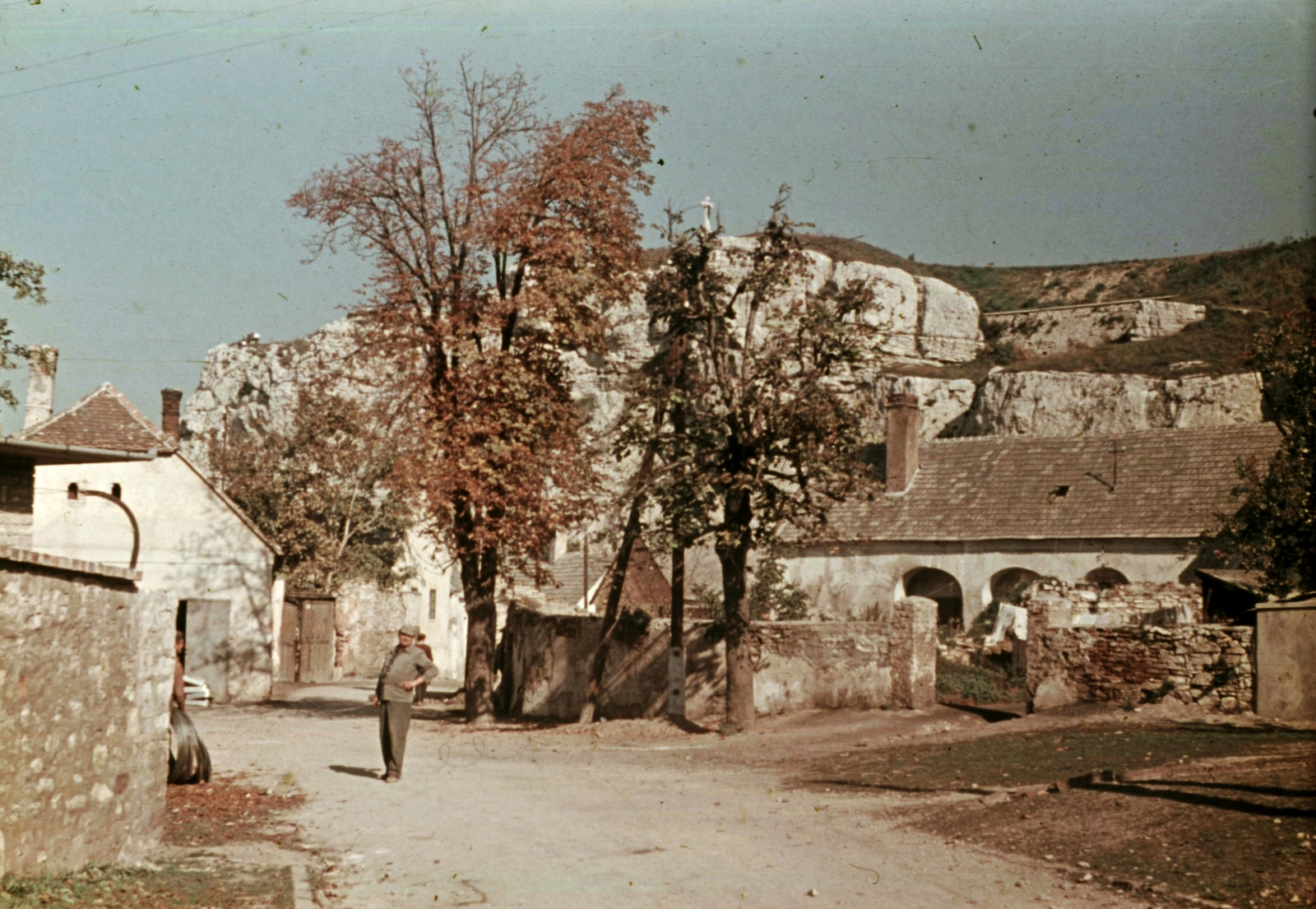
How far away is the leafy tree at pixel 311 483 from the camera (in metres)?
42.0

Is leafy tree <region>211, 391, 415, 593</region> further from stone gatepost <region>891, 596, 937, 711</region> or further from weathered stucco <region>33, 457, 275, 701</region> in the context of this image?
stone gatepost <region>891, 596, 937, 711</region>

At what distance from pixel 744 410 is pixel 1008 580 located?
24823 mm

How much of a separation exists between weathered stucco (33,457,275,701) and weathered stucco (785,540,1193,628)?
17518 mm

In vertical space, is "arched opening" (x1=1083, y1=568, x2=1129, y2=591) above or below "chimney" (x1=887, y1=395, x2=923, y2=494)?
below

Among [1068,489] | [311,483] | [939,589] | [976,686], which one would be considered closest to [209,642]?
[311,483]

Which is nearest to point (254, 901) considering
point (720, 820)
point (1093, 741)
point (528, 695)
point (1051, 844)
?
point (720, 820)

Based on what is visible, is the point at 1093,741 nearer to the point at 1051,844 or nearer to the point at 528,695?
the point at 1051,844

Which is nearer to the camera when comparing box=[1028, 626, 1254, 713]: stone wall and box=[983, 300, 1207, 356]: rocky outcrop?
box=[1028, 626, 1254, 713]: stone wall

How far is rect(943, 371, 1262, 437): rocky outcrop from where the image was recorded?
6259 cm

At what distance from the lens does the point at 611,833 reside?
411 inches

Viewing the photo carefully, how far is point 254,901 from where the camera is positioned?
293 inches

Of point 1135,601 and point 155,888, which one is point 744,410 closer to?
point 155,888

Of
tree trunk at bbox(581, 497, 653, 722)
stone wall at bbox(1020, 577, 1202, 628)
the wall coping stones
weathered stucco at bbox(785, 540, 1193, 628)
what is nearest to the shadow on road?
the wall coping stones

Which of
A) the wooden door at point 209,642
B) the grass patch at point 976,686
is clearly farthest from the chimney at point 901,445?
the wooden door at point 209,642
